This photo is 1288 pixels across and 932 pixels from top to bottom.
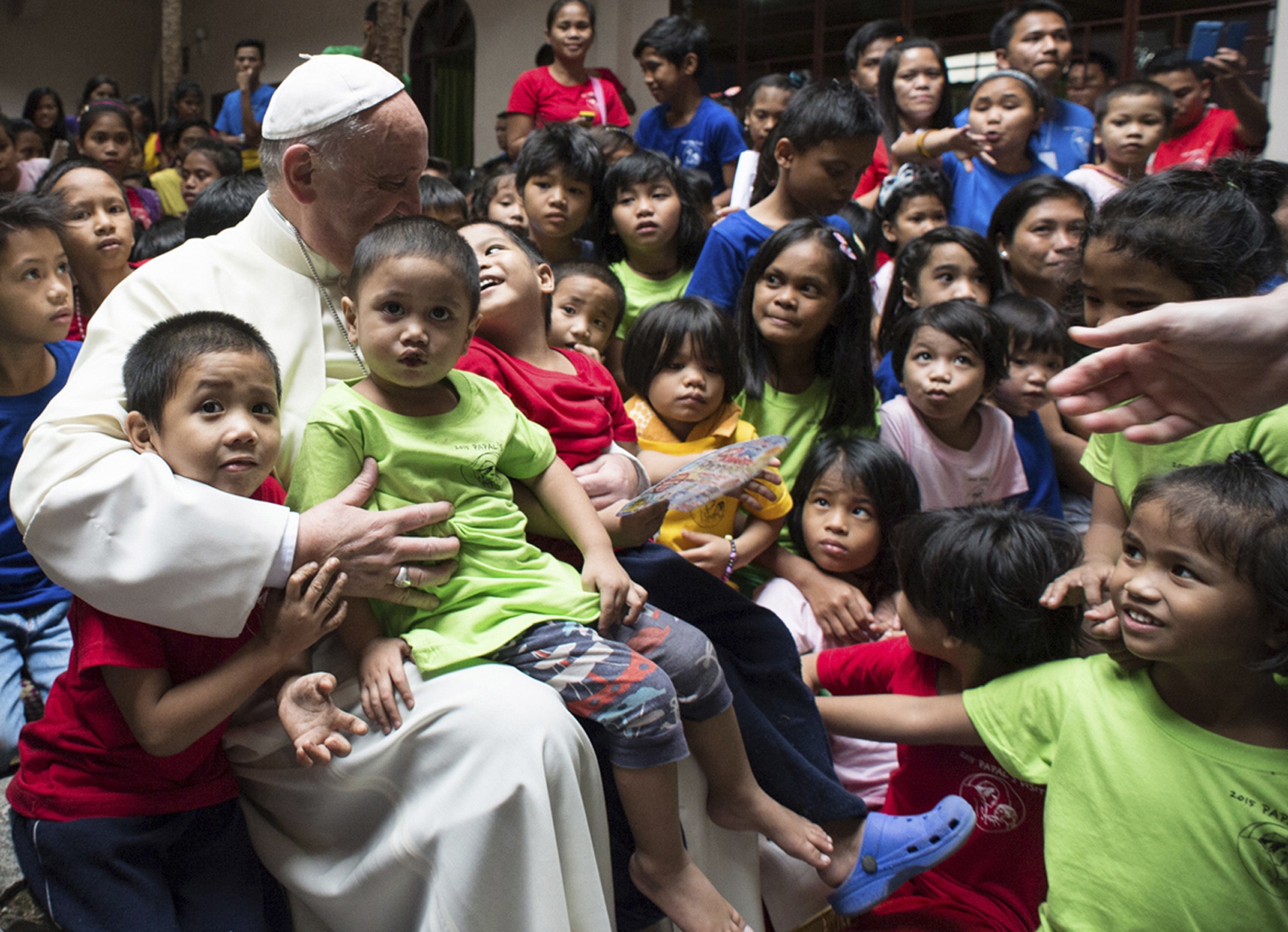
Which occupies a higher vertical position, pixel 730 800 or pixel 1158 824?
pixel 1158 824

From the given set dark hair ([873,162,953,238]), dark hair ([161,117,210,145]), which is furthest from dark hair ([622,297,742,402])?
dark hair ([161,117,210,145])

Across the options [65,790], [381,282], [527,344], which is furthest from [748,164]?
[65,790]

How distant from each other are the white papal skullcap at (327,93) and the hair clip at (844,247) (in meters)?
1.56

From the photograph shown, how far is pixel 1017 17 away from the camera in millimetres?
5551

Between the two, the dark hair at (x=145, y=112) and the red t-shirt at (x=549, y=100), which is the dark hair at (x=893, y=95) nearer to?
the red t-shirt at (x=549, y=100)

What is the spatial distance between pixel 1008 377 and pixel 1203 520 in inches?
74.4

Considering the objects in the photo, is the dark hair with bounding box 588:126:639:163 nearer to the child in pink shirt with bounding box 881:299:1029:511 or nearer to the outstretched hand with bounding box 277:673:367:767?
the child in pink shirt with bounding box 881:299:1029:511

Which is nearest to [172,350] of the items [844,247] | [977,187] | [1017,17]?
[844,247]

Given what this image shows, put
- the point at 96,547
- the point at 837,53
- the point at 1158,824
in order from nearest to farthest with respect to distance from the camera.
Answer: the point at 96,547 → the point at 1158,824 → the point at 837,53

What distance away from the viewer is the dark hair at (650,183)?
13.2 ft

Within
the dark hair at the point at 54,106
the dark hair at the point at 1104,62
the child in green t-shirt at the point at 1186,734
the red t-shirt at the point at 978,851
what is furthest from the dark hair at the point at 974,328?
the dark hair at the point at 54,106

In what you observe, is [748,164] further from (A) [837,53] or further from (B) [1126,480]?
(A) [837,53]

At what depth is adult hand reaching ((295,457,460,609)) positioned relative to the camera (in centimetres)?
186

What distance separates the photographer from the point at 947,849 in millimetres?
2156
